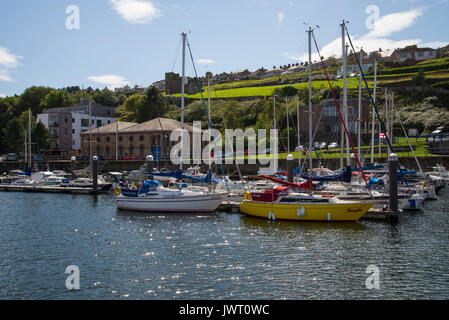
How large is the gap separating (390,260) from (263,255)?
6377mm

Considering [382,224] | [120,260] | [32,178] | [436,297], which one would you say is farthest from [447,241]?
[32,178]

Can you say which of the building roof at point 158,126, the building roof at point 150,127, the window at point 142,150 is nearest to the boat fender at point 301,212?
the building roof at point 150,127

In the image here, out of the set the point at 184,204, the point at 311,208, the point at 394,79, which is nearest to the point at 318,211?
the point at 311,208

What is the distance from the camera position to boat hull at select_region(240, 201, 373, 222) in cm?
2862

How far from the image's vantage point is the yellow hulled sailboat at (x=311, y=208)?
28.7 meters

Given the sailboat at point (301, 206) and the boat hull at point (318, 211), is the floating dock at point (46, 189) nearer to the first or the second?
the sailboat at point (301, 206)

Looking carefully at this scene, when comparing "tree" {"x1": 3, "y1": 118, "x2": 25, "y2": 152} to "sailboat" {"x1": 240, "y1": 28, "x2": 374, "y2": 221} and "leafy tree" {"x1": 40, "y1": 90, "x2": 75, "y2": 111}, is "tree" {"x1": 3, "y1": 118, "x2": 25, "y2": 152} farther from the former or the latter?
"sailboat" {"x1": 240, "y1": 28, "x2": 374, "y2": 221}

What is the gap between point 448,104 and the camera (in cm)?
9188

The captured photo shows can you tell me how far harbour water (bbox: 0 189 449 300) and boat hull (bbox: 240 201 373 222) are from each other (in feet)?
2.78

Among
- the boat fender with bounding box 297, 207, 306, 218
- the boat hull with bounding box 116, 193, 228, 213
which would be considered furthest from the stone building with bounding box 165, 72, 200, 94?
the boat fender with bounding box 297, 207, 306, 218

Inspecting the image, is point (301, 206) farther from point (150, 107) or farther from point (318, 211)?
point (150, 107)

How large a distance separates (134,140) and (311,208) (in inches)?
2301

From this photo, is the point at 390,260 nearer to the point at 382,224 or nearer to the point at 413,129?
the point at 382,224

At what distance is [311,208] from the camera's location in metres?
29.0
